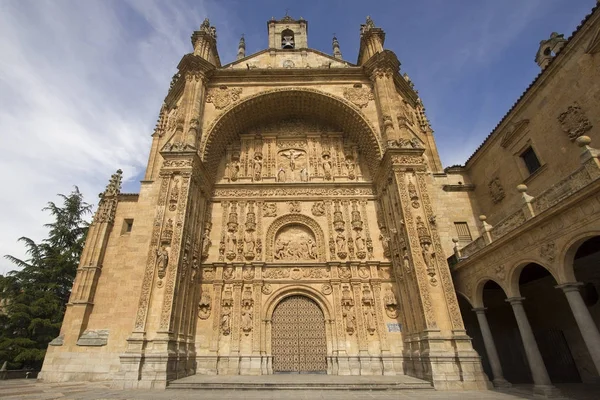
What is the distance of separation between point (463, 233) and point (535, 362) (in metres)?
7.01

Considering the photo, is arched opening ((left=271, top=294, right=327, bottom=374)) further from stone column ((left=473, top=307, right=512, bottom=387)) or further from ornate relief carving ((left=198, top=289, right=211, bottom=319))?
stone column ((left=473, top=307, right=512, bottom=387))

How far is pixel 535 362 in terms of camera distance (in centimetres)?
837

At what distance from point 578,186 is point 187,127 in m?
14.7

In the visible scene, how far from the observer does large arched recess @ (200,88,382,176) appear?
15.5 meters

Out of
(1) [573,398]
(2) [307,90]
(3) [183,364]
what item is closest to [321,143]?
(2) [307,90]

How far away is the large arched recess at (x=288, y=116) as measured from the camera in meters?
15.5

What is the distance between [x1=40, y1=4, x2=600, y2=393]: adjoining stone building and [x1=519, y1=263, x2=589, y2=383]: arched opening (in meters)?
1.02

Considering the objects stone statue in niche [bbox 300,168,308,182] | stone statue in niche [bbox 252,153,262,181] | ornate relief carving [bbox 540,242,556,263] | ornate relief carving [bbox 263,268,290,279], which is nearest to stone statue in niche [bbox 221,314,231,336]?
ornate relief carving [bbox 263,268,290,279]

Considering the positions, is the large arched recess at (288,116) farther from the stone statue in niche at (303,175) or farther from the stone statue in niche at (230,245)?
the stone statue in niche at (230,245)

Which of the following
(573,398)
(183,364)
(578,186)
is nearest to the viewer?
(578,186)

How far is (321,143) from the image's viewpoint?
687 inches

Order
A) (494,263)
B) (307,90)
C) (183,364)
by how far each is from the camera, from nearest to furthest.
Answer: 1. (494,263)
2. (183,364)
3. (307,90)

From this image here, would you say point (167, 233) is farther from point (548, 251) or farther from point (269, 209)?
point (548, 251)

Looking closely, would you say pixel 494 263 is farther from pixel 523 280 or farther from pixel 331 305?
pixel 331 305
